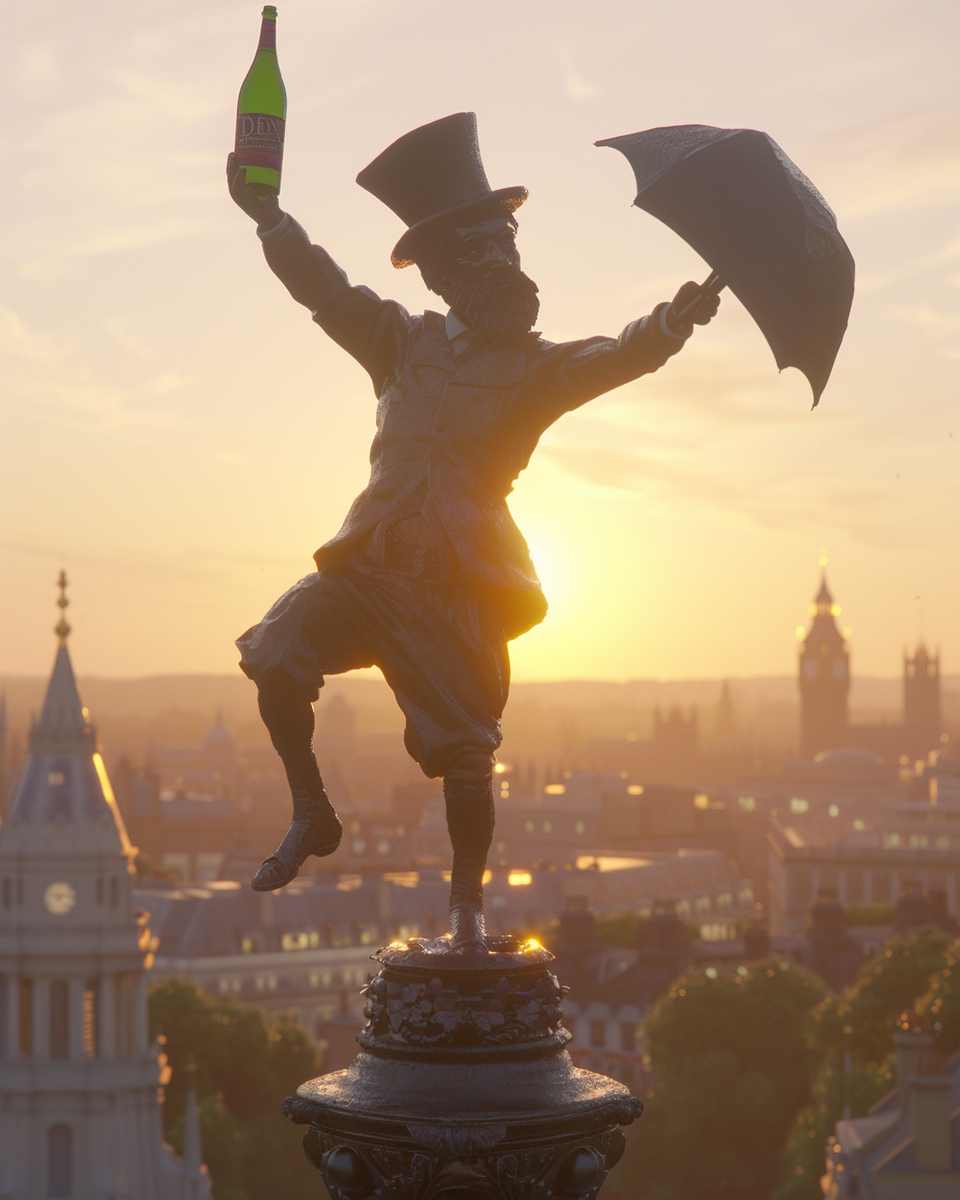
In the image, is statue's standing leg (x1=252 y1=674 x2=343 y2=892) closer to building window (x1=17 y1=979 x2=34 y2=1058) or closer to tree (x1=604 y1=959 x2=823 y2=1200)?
building window (x1=17 y1=979 x2=34 y2=1058)

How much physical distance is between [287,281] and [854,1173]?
148 feet

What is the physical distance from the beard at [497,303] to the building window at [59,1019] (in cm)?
5757

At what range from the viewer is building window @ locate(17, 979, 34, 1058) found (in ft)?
217

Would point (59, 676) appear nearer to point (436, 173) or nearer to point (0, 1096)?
point (0, 1096)

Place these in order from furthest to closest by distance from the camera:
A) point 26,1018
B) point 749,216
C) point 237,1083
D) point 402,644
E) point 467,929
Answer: point 237,1083, point 26,1018, point 402,644, point 467,929, point 749,216

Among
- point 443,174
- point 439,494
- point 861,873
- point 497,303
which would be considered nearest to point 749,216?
point 497,303

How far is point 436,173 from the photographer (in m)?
11.3

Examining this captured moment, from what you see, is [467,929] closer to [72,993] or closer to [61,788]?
[72,993]

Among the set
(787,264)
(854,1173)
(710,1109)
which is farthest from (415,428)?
(710,1109)

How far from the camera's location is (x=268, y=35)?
1088 centimetres

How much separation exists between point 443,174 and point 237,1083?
266 feet

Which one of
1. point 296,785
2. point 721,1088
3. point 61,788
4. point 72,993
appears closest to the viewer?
point 296,785

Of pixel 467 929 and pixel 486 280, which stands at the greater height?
pixel 486 280

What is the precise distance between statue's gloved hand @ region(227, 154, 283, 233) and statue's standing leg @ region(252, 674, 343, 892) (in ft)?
7.51
